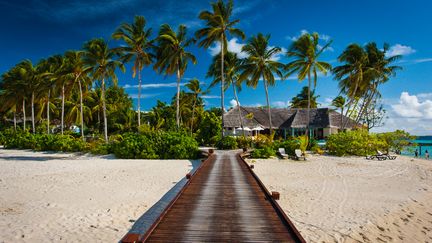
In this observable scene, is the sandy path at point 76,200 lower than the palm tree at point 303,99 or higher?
lower

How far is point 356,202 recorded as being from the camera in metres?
8.31

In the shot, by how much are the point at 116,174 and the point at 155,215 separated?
6581 mm

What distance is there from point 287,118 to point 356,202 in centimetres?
2947

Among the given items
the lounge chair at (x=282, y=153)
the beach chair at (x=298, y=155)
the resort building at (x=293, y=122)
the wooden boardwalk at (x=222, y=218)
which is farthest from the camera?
the resort building at (x=293, y=122)

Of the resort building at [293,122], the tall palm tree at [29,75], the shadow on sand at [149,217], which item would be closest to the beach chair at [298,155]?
the shadow on sand at [149,217]

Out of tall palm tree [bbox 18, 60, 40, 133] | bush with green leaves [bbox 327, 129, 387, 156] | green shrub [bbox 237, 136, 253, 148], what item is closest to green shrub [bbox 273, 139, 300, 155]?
bush with green leaves [bbox 327, 129, 387, 156]

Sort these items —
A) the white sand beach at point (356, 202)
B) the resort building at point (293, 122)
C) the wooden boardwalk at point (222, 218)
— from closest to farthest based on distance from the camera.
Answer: the wooden boardwalk at point (222, 218)
the white sand beach at point (356, 202)
the resort building at point (293, 122)

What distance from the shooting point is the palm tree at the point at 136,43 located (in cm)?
2434

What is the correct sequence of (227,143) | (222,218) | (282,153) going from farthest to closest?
1. (227,143)
2. (282,153)
3. (222,218)

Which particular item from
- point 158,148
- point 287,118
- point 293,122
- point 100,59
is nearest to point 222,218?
point 158,148

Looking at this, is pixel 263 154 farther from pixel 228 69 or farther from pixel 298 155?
pixel 228 69

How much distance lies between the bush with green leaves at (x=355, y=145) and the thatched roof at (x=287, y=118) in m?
11.4

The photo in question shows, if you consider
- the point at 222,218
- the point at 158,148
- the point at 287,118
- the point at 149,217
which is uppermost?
the point at 287,118

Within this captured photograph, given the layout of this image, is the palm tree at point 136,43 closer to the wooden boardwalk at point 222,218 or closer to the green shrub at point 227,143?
the green shrub at point 227,143
